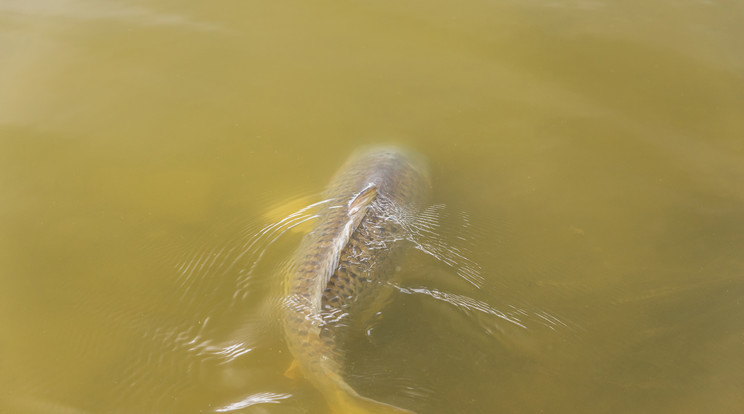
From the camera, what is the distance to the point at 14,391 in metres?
2.37

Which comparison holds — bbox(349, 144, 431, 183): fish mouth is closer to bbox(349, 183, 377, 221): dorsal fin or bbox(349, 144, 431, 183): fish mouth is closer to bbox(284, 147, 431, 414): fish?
bbox(284, 147, 431, 414): fish

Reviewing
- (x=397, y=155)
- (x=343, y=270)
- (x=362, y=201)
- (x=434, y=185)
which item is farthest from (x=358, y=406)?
(x=397, y=155)

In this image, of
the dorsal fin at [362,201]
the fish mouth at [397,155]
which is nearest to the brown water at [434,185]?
the fish mouth at [397,155]

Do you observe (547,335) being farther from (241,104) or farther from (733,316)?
(241,104)

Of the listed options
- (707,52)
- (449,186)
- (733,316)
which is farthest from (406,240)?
(707,52)

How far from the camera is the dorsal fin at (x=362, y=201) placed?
277cm

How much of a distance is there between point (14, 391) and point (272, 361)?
3.98ft

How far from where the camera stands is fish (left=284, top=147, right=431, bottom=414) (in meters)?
2.27

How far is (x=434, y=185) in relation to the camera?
342cm

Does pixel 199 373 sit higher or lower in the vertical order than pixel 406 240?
lower

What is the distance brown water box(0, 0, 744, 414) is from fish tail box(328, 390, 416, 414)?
11 centimetres

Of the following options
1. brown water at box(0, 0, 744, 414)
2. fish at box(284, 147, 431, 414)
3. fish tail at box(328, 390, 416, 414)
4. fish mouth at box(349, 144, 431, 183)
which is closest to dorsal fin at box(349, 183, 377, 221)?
fish at box(284, 147, 431, 414)

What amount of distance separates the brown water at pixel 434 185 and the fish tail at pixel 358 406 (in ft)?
0.37

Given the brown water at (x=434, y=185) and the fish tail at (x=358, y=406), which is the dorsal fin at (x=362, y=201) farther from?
the fish tail at (x=358, y=406)
